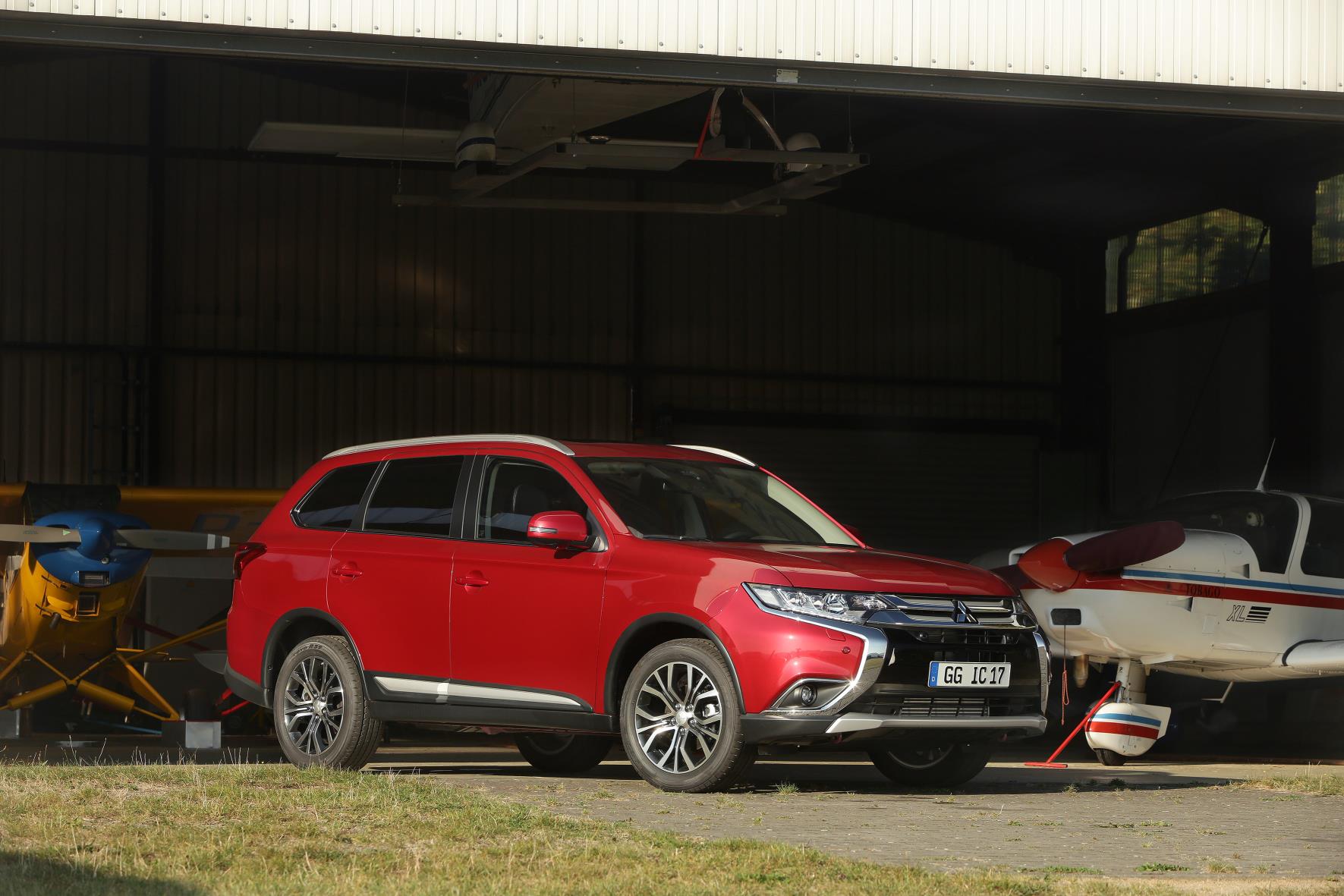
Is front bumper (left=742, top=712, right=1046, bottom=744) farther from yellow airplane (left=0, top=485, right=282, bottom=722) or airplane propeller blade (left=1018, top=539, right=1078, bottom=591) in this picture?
yellow airplane (left=0, top=485, right=282, bottom=722)

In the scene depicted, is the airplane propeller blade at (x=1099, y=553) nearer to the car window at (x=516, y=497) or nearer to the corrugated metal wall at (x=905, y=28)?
the corrugated metal wall at (x=905, y=28)

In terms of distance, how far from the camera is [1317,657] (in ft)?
38.2

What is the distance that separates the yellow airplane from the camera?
40.3 ft

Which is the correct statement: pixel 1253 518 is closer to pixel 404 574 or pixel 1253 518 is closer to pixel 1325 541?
pixel 1325 541

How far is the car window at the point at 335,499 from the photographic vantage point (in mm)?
8727

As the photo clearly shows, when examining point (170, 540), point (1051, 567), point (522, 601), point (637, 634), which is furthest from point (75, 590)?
point (1051, 567)

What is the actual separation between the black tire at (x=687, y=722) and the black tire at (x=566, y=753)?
5.36 feet

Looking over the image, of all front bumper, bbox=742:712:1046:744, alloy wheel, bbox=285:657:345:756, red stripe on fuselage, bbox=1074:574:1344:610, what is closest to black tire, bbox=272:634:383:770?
alloy wheel, bbox=285:657:345:756

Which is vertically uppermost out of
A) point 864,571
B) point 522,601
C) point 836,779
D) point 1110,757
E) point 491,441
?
point 491,441

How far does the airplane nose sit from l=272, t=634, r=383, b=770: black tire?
407 cm

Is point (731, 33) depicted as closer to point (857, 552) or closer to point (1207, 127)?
point (857, 552)

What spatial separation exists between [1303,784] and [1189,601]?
2.59 meters

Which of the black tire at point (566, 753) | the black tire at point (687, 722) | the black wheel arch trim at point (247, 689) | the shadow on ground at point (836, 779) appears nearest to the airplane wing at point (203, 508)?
the shadow on ground at point (836, 779)

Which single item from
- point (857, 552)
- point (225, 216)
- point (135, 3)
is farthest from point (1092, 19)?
point (225, 216)
